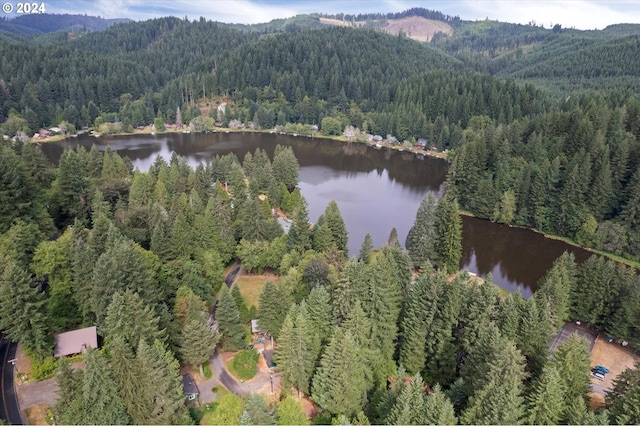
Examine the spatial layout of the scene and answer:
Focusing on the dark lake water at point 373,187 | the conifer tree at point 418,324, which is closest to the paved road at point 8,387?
the conifer tree at point 418,324

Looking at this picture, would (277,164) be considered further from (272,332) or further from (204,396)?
(204,396)

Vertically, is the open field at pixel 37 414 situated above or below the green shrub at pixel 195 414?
below

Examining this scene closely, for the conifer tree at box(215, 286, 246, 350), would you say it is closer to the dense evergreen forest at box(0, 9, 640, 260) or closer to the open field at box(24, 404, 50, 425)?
the open field at box(24, 404, 50, 425)

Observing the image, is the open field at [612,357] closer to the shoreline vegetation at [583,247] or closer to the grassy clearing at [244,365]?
the shoreline vegetation at [583,247]

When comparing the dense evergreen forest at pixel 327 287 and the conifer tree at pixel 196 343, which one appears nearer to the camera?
the dense evergreen forest at pixel 327 287

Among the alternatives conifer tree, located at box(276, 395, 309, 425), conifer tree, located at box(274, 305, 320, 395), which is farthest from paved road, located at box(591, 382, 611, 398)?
conifer tree, located at box(276, 395, 309, 425)

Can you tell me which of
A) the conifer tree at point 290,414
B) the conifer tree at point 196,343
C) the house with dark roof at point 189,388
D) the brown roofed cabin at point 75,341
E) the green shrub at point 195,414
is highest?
the conifer tree at point 290,414
